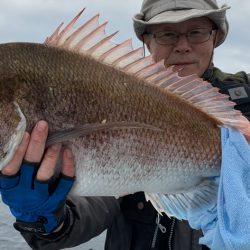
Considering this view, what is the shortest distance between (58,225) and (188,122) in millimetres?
1080

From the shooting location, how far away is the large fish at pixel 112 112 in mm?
2369

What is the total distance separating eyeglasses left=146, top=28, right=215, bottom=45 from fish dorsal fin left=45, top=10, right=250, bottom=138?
3.46 ft

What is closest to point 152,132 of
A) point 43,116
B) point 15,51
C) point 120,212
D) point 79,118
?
point 79,118

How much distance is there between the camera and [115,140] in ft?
7.96

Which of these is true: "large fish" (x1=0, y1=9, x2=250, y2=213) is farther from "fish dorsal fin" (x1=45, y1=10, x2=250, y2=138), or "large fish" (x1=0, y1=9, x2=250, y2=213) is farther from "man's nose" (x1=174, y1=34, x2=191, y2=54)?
"man's nose" (x1=174, y1=34, x2=191, y2=54)

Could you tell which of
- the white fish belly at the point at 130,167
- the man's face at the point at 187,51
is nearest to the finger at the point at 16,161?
the white fish belly at the point at 130,167

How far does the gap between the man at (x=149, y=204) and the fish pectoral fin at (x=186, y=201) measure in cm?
62

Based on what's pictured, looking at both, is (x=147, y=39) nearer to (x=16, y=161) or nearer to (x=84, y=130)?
(x=84, y=130)

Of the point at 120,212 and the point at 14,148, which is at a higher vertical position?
the point at 14,148

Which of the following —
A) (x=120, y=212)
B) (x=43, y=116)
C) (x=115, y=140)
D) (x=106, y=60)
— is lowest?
(x=120, y=212)

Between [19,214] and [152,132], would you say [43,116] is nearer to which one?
[152,132]

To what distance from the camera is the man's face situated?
356cm

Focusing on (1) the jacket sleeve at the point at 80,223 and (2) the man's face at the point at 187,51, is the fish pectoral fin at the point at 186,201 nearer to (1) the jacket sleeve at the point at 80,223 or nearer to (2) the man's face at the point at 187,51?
(1) the jacket sleeve at the point at 80,223

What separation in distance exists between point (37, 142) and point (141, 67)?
2.22 feet
